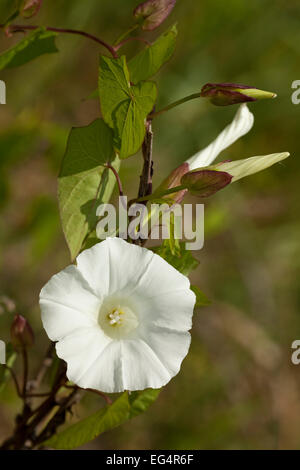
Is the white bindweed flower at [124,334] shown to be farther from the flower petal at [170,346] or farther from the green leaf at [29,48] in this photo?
the green leaf at [29,48]

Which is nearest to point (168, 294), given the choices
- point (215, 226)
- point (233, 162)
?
point (233, 162)

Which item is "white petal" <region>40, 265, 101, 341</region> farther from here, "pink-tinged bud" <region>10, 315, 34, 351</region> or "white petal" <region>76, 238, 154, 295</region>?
"pink-tinged bud" <region>10, 315, 34, 351</region>

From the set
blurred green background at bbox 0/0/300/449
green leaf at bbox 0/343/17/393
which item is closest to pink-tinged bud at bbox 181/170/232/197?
green leaf at bbox 0/343/17/393

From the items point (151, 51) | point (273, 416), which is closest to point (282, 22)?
point (273, 416)

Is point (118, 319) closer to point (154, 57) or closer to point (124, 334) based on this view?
point (124, 334)

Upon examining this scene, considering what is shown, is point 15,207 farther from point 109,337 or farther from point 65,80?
point 109,337
